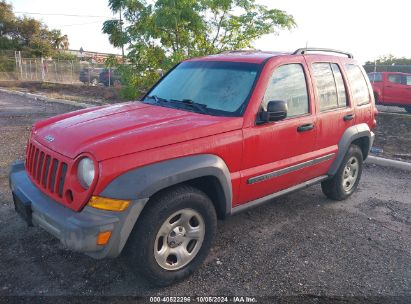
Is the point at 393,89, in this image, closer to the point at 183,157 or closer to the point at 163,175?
the point at 183,157

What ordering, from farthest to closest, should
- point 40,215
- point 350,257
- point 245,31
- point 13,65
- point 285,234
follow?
point 13,65 → point 245,31 → point 285,234 → point 350,257 → point 40,215

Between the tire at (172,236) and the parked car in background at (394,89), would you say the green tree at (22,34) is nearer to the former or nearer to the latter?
the parked car in background at (394,89)

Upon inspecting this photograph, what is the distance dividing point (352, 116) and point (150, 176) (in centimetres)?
308

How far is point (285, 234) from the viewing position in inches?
160

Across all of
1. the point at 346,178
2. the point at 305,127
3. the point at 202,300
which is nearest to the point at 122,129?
the point at 202,300

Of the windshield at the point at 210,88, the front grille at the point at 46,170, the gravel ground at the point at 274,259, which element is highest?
the windshield at the point at 210,88

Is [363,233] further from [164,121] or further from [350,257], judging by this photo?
[164,121]

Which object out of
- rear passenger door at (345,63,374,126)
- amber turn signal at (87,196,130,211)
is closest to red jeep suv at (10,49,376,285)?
amber turn signal at (87,196,130,211)

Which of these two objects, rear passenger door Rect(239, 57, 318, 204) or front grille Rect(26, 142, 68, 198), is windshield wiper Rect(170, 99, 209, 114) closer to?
rear passenger door Rect(239, 57, 318, 204)

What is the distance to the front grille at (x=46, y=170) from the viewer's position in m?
Result: 2.81

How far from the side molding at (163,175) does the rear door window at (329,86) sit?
1.76m

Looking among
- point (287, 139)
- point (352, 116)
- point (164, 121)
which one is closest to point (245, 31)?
point (352, 116)

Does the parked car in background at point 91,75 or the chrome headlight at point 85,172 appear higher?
the parked car in background at point 91,75

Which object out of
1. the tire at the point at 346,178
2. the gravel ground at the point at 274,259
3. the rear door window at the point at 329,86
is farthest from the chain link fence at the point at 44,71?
the rear door window at the point at 329,86
